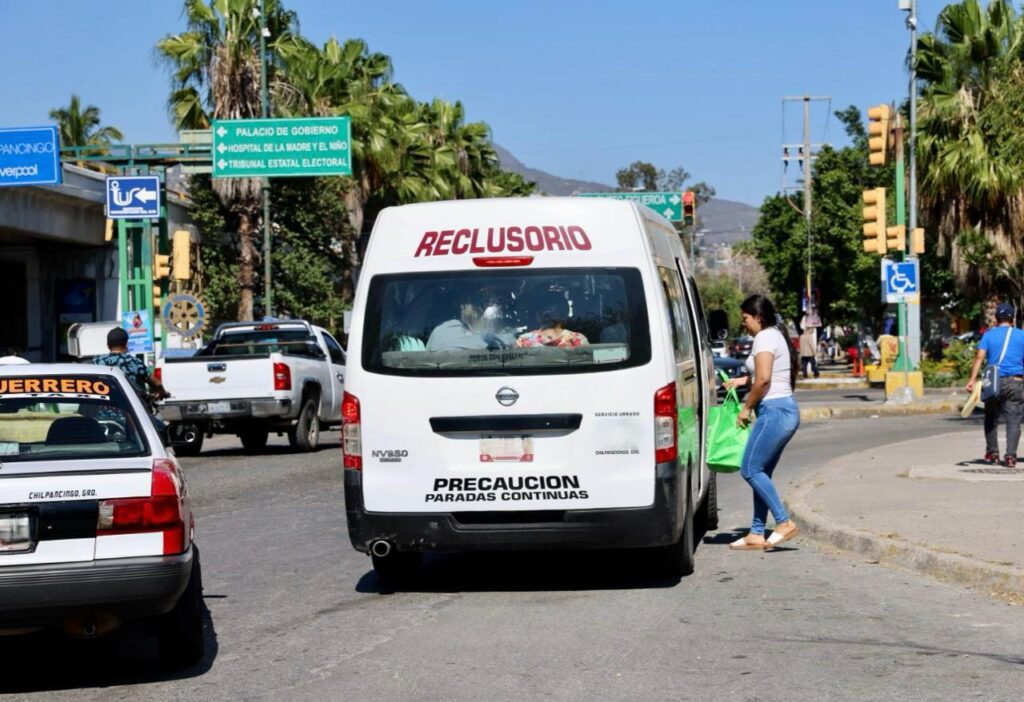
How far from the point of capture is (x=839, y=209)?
65625mm

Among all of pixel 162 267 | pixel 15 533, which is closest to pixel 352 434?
pixel 15 533

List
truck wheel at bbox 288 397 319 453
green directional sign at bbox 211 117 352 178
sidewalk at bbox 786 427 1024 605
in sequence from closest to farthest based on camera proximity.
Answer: sidewalk at bbox 786 427 1024 605
truck wheel at bbox 288 397 319 453
green directional sign at bbox 211 117 352 178

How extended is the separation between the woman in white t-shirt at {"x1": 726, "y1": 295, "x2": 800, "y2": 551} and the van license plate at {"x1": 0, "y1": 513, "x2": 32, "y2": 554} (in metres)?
5.83

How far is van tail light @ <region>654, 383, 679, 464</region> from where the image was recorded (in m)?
9.29

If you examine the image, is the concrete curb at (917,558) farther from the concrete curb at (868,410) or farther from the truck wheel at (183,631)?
the concrete curb at (868,410)

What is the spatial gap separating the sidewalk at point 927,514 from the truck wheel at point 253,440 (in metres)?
9.82

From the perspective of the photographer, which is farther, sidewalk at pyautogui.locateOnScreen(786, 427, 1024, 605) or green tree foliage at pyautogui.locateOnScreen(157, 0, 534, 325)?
green tree foliage at pyautogui.locateOnScreen(157, 0, 534, 325)

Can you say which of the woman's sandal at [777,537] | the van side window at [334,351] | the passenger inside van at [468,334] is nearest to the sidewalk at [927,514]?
the woman's sandal at [777,537]

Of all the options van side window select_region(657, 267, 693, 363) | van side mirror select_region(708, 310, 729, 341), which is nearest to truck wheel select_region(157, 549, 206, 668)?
van side window select_region(657, 267, 693, 363)

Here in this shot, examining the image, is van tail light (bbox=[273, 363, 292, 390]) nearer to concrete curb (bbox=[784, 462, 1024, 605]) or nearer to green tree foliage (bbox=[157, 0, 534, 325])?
concrete curb (bbox=[784, 462, 1024, 605])

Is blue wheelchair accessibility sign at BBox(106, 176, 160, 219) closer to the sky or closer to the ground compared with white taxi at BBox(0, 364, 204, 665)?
closer to the sky

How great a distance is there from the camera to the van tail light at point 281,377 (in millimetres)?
22188

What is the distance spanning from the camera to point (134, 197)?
34.6 meters

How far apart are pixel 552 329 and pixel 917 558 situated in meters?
2.98
